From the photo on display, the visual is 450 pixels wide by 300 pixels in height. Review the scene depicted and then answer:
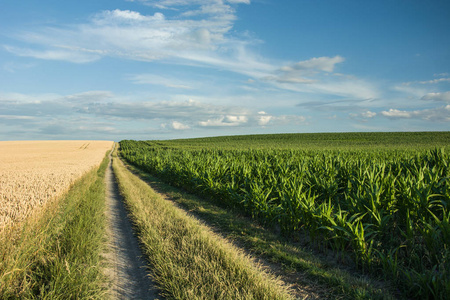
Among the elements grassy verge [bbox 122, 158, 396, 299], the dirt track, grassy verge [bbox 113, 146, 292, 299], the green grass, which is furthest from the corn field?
the green grass

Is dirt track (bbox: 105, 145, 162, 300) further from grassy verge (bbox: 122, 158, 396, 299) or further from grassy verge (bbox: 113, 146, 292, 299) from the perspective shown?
grassy verge (bbox: 122, 158, 396, 299)

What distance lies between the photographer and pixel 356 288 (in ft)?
13.2

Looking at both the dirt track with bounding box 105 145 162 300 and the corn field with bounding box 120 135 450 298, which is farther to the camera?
the corn field with bounding box 120 135 450 298

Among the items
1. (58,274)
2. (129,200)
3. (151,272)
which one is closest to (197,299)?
(151,272)

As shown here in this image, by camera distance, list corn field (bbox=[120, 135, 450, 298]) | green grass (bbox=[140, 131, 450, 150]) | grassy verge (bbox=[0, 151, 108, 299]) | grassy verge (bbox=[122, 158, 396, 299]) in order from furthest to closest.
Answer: green grass (bbox=[140, 131, 450, 150]), corn field (bbox=[120, 135, 450, 298]), grassy verge (bbox=[122, 158, 396, 299]), grassy verge (bbox=[0, 151, 108, 299])

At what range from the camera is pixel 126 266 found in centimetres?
484

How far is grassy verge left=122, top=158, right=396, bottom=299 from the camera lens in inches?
157

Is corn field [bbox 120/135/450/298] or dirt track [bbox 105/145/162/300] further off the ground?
corn field [bbox 120/135/450/298]

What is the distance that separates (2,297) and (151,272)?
202cm

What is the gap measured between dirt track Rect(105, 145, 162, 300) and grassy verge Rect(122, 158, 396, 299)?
2283 millimetres

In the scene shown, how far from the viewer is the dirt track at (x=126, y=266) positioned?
4.01m

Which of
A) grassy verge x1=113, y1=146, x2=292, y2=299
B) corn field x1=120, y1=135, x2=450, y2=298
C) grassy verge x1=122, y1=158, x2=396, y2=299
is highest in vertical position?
corn field x1=120, y1=135, x2=450, y2=298

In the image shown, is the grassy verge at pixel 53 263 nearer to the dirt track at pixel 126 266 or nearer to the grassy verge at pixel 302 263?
the dirt track at pixel 126 266

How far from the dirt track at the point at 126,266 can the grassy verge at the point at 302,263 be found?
7.49ft
